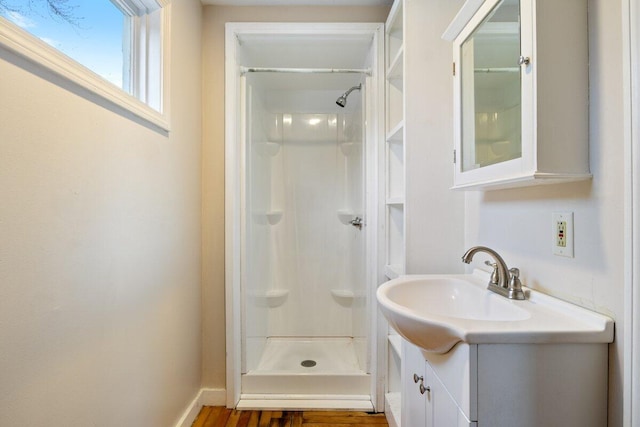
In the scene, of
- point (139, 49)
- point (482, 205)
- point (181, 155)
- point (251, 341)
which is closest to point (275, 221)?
point (251, 341)

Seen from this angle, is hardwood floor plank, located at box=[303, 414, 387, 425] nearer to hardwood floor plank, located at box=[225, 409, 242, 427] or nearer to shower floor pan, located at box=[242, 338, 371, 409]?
shower floor pan, located at box=[242, 338, 371, 409]

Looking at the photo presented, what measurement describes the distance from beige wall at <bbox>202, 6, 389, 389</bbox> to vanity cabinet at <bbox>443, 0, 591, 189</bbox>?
3.49 ft

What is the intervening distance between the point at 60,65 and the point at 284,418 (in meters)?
1.86

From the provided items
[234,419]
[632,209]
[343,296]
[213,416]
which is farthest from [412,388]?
[343,296]

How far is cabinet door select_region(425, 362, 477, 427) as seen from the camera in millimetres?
784

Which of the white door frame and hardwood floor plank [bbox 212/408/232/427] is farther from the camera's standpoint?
hardwood floor plank [bbox 212/408/232/427]

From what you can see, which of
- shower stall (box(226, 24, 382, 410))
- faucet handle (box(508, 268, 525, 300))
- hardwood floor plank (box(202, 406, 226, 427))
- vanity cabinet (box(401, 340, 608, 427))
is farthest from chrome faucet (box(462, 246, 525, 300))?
hardwood floor plank (box(202, 406, 226, 427))

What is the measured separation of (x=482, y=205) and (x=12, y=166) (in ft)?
4.96

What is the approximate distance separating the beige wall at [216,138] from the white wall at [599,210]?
4.45 feet

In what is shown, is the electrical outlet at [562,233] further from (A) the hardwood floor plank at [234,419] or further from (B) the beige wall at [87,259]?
(A) the hardwood floor plank at [234,419]

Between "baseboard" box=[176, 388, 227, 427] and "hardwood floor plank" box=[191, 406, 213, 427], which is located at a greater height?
"baseboard" box=[176, 388, 227, 427]

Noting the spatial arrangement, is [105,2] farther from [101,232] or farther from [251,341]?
[251,341]

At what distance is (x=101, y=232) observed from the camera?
0.96m

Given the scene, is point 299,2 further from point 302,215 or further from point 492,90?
point 302,215
